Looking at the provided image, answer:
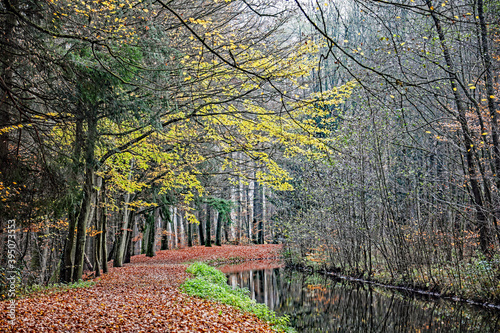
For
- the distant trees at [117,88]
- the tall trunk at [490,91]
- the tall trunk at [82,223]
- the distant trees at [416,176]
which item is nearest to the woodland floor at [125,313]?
the tall trunk at [82,223]

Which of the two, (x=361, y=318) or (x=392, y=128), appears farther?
(x=392, y=128)

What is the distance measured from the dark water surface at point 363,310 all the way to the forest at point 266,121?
102cm

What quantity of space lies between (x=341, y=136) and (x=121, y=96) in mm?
8305

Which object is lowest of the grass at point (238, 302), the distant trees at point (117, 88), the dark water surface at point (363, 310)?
the dark water surface at point (363, 310)

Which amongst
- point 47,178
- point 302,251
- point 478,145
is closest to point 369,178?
point 478,145

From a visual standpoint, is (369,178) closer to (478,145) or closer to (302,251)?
(478,145)

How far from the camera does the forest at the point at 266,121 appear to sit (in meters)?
5.09

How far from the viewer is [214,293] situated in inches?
352

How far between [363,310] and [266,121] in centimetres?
593

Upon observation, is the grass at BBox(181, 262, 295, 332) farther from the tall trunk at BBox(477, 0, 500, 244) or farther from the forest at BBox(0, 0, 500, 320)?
the tall trunk at BBox(477, 0, 500, 244)

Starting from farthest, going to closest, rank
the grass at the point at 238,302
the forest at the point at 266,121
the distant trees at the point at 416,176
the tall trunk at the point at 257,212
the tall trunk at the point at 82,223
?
the tall trunk at the point at 257,212, the tall trunk at the point at 82,223, the distant trees at the point at 416,176, the grass at the point at 238,302, the forest at the point at 266,121

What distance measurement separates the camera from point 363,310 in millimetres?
9711

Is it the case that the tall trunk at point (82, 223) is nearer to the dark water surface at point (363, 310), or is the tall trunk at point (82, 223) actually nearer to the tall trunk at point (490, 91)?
the dark water surface at point (363, 310)

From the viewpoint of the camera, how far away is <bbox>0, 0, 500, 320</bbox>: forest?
509 cm
